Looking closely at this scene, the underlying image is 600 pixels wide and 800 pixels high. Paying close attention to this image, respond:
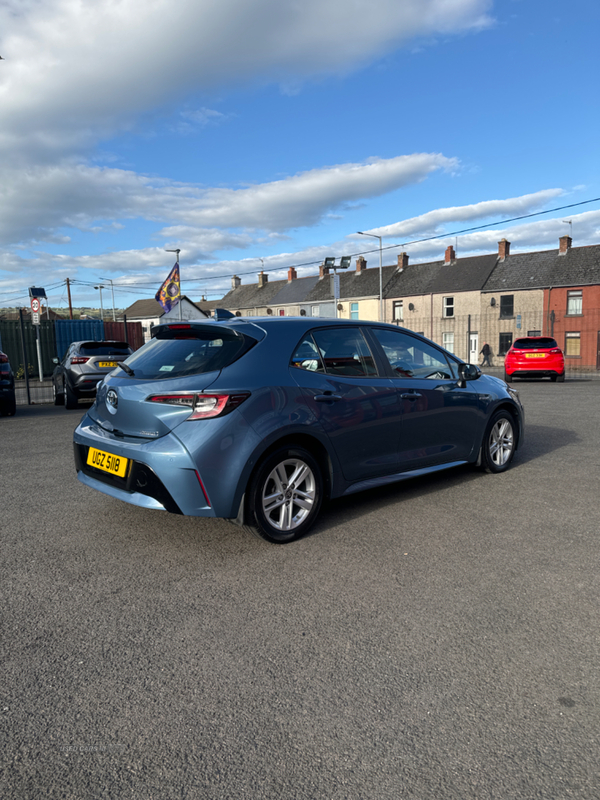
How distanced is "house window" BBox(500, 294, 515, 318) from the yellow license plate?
45.2 metres

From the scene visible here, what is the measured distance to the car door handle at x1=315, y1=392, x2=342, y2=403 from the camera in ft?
14.4

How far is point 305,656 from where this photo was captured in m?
2.73

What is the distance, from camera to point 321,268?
62.0 m

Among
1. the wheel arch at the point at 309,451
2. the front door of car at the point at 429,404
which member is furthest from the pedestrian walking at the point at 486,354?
the wheel arch at the point at 309,451

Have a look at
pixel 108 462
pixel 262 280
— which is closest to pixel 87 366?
pixel 108 462

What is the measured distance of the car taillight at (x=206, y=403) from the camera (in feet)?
12.6

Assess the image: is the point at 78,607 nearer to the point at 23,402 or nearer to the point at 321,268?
the point at 23,402

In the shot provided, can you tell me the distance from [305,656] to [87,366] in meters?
11.1

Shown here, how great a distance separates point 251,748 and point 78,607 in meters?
1.53

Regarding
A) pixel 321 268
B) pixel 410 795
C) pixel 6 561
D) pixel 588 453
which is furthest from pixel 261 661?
pixel 321 268

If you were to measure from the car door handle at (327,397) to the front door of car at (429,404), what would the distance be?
799 millimetres

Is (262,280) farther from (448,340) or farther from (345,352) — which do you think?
(345,352)

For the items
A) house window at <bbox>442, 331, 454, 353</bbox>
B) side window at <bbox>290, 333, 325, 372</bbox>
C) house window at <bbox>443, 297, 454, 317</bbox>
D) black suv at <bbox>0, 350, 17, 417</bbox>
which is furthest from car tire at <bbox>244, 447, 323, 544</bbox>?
house window at <bbox>443, 297, 454, 317</bbox>

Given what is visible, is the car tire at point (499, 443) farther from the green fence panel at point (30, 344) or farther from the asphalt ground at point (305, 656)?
the green fence panel at point (30, 344)
